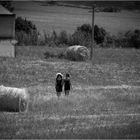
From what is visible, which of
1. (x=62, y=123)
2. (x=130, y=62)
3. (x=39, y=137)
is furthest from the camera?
(x=130, y=62)

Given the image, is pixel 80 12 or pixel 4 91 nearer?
pixel 4 91

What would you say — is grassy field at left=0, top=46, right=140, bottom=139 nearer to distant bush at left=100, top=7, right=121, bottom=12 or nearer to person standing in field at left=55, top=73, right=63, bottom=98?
person standing in field at left=55, top=73, right=63, bottom=98

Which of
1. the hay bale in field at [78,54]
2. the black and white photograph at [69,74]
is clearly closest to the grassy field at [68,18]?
the black and white photograph at [69,74]

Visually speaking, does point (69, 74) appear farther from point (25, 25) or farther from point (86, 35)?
point (25, 25)

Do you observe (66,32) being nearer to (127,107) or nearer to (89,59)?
(89,59)

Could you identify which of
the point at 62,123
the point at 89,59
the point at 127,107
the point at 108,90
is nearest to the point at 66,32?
the point at 89,59

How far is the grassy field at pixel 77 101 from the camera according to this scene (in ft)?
40.9

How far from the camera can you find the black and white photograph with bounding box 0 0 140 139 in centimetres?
1316

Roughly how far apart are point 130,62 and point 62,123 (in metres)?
22.1

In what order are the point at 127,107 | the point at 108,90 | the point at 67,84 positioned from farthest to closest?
1. the point at 108,90
2. the point at 67,84
3. the point at 127,107

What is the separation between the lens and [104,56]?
38719 mm

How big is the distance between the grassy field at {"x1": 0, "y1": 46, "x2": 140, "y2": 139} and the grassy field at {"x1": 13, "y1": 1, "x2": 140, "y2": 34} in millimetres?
18715

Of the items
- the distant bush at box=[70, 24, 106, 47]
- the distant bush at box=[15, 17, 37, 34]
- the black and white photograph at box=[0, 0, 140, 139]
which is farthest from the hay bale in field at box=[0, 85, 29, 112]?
the distant bush at box=[15, 17, 37, 34]

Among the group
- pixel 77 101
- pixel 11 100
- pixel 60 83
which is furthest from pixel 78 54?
pixel 11 100
